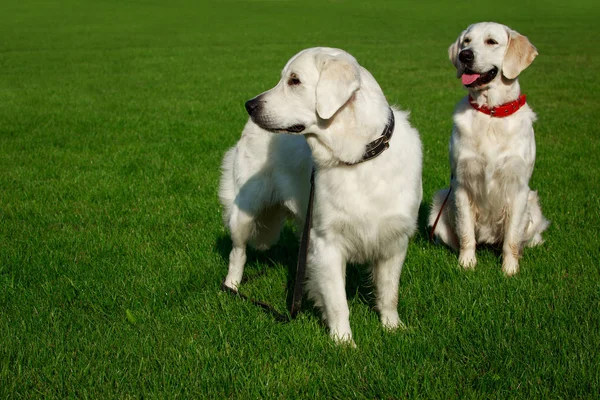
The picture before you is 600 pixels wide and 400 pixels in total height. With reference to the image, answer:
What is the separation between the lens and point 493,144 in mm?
4855

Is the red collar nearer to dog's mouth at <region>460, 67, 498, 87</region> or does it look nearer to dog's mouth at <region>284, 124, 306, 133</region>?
dog's mouth at <region>460, 67, 498, 87</region>

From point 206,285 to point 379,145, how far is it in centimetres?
184

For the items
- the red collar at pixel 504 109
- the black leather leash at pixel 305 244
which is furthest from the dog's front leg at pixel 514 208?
the black leather leash at pixel 305 244

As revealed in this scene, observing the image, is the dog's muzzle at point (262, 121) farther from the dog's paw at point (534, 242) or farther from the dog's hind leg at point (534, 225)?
the dog's paw at point (534, 242)

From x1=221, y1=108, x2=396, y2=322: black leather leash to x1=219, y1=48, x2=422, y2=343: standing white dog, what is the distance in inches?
0.8

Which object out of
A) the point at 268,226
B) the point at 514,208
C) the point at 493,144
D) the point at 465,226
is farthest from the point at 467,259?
the point at 268,226

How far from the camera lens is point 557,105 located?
40.4 feet

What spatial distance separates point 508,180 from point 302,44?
75.6ft

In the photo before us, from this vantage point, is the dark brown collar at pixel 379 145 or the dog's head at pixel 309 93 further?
the dark brown collar at pixel 379 145

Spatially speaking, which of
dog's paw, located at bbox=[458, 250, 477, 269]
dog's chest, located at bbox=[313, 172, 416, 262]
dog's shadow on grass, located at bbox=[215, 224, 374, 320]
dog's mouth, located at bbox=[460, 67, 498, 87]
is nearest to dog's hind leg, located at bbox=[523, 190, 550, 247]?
dog's paw, located at bbox=[458, 250, 477, 269]

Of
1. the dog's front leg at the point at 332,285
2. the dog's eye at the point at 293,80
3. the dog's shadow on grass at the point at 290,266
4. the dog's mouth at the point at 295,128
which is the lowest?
the dog's shadow on grass at the point at 290,266

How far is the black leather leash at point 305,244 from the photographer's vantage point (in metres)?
3.57

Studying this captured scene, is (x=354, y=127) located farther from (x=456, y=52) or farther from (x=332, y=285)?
(x=456, y=52)

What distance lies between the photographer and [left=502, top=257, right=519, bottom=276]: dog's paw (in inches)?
186
